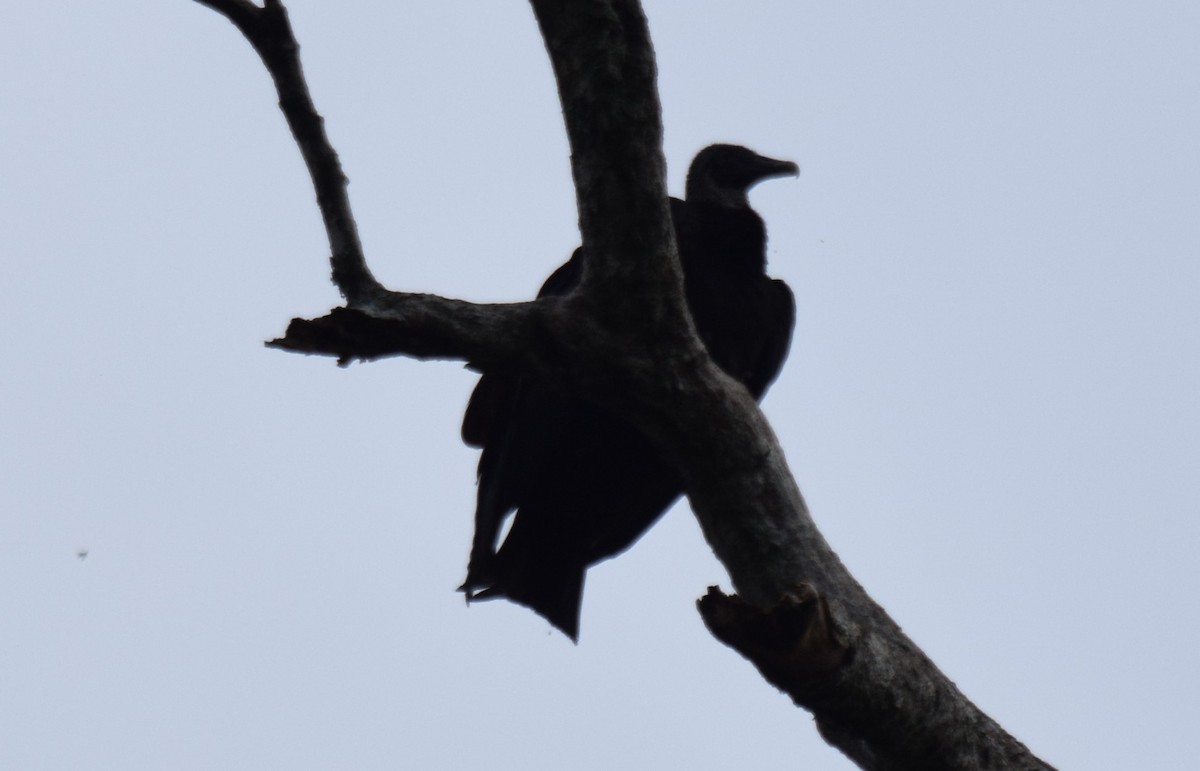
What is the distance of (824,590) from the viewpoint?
2.40m

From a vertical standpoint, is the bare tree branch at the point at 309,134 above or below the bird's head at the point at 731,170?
below

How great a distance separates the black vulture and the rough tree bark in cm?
77

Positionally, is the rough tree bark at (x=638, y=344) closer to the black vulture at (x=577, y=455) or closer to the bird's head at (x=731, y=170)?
the black vulture at (x=577, y=455)

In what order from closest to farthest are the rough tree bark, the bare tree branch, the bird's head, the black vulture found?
the rough tree bark → the bare tree branch → the black vulture → the bird's head

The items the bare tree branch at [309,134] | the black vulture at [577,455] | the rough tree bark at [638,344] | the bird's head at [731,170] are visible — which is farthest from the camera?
the bird's head at [731,170]

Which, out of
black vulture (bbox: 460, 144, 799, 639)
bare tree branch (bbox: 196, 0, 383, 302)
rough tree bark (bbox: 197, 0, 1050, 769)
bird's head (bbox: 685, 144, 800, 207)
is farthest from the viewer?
bird's head (bbox: 685, 144, 800, 207)

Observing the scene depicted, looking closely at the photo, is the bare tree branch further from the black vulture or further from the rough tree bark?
the black vulture

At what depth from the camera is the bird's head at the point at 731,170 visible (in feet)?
15.5

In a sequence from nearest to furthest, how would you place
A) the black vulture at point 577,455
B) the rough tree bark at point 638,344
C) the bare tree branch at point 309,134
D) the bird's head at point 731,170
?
the rough tree bark at point 638,344, the bare tree branch at point 309,134, the black vulture at point 577,455, the bird's head at point 731,170

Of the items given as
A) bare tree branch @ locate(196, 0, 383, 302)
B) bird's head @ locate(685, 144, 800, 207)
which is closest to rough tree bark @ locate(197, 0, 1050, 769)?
bare tree branch @ locate(196, 0, 383, 302)

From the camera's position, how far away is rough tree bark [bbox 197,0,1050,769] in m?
2.20

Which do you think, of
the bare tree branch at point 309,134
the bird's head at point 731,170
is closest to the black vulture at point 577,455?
the bird's head at point 731,170

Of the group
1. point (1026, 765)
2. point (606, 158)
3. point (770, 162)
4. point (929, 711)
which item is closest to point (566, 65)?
point (606, 158)

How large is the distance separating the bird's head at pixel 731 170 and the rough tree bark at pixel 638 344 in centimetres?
225
